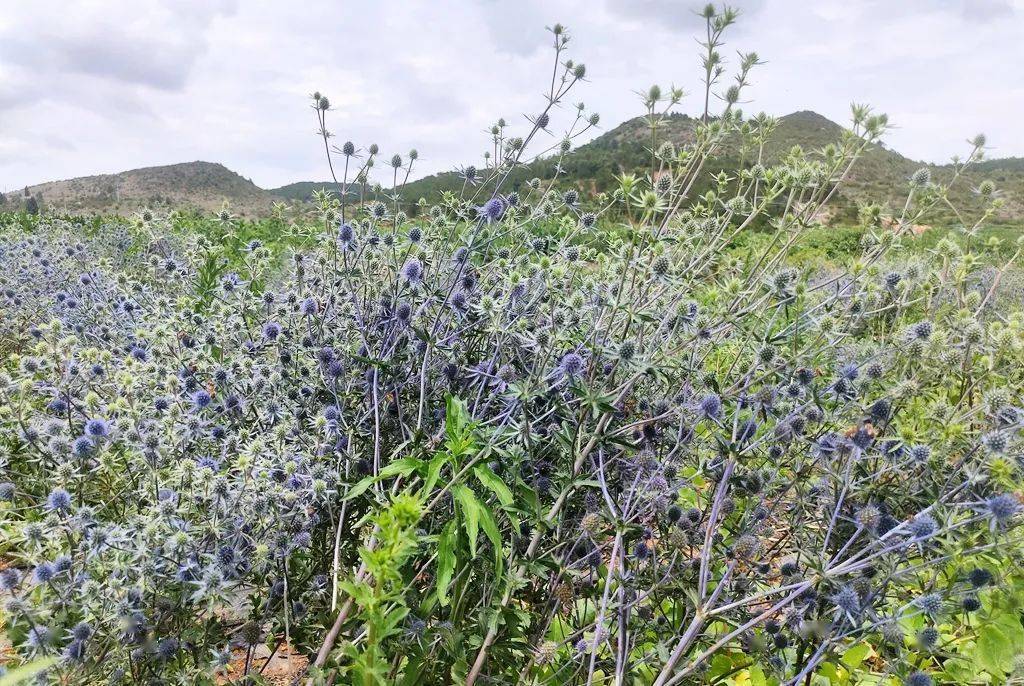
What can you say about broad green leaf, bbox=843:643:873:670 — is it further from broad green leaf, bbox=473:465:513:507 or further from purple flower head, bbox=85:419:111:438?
purple flower head, bbox=85:419:111:438

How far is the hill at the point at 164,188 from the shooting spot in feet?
150

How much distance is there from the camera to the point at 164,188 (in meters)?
51.8

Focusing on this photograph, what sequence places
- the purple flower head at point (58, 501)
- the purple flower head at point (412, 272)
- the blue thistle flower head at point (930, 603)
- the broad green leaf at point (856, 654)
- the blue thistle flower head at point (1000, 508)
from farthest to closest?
the purple flower head at point (412, 272), the broad green leaf at point (856, 654), the purple flower head at point (58, 501), the blue thistle flower head at point (930, 603), the blue thistle flower head at point (1000, 508)

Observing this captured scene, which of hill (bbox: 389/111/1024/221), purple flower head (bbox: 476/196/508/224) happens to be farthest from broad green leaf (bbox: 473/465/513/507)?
hill (bbox: 389/111/1024/221)

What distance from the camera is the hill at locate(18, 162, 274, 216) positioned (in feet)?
150

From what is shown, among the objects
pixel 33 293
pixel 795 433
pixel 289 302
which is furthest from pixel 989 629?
pixel 33 293

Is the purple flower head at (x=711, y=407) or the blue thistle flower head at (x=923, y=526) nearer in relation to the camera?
the blue thistle flower head at (x=923, y=526)

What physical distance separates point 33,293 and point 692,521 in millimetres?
6431

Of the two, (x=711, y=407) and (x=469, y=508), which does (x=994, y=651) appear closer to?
(x=711, y=407)

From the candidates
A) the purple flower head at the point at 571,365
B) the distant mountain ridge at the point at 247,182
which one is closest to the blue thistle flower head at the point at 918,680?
the purple flower head at the point at 571,365

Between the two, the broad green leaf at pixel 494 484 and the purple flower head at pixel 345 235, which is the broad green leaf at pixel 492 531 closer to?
the broad green leaf at pixel 494 484

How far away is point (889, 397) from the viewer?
2.26m

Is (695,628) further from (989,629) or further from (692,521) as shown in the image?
(989,629)

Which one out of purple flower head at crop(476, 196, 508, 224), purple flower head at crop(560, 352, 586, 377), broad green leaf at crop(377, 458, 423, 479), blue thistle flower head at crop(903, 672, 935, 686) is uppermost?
purple flower head at crop(476, 196, 508, 224)
